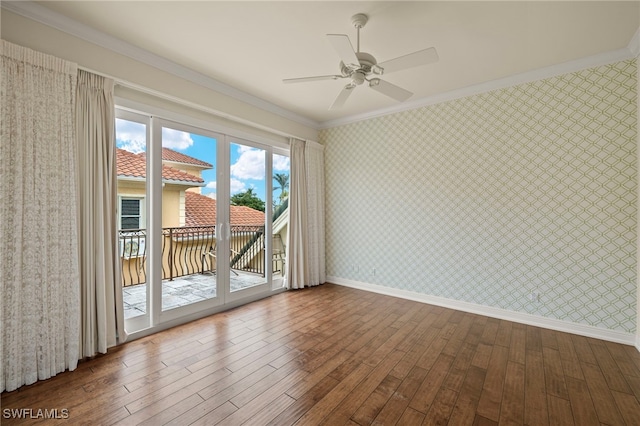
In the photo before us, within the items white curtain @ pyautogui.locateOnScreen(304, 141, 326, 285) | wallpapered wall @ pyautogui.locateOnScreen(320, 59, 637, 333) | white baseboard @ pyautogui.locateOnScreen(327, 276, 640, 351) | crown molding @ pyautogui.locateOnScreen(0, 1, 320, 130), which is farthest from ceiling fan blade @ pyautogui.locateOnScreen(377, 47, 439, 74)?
white baseboard @ pyautogui.locateOnScreen(327, 276, 640, 351)

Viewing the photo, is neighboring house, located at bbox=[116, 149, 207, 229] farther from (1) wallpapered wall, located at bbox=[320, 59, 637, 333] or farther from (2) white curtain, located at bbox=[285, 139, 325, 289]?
(1) wallpapered wall, located at bbox=[320, 59, 637, 333]

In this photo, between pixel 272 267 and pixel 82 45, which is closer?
pixel 82 45

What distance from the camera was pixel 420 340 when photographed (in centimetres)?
283

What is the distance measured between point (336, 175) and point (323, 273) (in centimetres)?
187

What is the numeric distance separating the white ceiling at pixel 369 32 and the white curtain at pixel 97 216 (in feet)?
2.16

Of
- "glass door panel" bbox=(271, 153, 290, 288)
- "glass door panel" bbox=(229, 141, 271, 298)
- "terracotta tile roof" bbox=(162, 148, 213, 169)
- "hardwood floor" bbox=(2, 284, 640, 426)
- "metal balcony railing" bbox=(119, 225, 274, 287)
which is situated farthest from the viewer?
"glass door panel" bbox=(271, 153, 290, 288)

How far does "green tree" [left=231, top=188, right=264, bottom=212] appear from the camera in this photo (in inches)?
153

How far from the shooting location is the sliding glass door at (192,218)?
2908 millimetres

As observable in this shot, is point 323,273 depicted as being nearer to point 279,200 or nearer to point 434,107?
point 279,200

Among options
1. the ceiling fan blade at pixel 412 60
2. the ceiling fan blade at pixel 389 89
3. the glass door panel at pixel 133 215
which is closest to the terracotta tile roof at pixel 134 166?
the glass door panel at pixel 133 215

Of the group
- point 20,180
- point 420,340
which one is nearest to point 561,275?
point 420,340

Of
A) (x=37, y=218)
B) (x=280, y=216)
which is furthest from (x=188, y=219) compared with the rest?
(x=280, y=216)

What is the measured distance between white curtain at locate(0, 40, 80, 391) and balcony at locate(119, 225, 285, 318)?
60 cm

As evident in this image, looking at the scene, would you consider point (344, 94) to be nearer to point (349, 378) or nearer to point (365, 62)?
point (365, 62)
